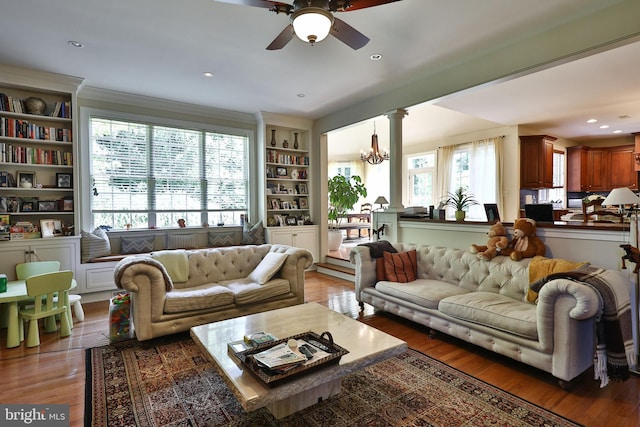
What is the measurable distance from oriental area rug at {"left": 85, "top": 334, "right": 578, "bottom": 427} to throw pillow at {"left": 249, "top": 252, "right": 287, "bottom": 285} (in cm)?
109

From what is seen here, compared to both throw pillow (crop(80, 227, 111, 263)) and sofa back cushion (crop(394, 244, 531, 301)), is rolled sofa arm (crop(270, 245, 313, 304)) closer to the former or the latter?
sofa back cushion (crop(394, 244, 531, 301))

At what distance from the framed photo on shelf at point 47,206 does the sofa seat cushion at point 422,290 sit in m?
4.40

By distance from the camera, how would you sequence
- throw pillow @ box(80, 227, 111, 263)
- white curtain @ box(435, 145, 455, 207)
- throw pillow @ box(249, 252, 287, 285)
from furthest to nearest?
white curtain @ box(435, 145, 455, 207) → throw pillow @ box(80, 227, 111, 263) → throw pillow @ box(249, 252, 287, 285)

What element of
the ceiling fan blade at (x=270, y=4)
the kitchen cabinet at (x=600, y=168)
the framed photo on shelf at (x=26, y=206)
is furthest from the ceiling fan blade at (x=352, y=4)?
the kitchen cabinet at (x=600, y=168)

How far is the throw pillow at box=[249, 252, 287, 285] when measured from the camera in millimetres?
3557

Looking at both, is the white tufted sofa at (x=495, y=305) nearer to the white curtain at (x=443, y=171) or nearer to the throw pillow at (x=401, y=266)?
the throw pillow at (x=401, y=266)

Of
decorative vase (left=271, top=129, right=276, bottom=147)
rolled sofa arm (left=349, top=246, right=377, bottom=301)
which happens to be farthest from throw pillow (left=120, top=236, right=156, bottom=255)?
rolled sofa arm (left=349, top=246, right=377, bottom=301)

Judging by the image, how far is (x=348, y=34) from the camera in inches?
92.7

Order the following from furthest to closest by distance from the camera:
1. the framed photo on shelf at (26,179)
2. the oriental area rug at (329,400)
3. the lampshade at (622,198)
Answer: the framed photo on shelf at (26,179) < the lampshade at (622,198) < the oriental area rug at (329,400)

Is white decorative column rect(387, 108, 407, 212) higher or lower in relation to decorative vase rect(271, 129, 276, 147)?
lower

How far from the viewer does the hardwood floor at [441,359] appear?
2.00m

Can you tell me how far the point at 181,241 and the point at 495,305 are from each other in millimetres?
4566

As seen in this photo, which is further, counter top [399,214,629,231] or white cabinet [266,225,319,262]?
white cabinet [266,225,319,262]

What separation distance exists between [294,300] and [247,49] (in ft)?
9.17
